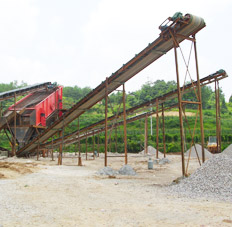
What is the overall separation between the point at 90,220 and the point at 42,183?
4927 mm

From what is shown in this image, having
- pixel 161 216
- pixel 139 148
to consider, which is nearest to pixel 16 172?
pixel 161 216

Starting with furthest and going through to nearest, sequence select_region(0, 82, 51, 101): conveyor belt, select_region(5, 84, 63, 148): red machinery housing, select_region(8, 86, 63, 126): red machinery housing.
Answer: select_region(8, 86, 63, 126): red machinery housing < select_region(5, 84, 63, 148): red machinery housing < select_region(0, 82, 51, 101): conveyor belt

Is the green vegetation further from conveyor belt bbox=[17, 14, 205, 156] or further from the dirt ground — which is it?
the dirt ground

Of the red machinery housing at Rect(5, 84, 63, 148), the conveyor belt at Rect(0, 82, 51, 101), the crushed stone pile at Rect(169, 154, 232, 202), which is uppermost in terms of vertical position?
the conveyor belt at Rect(0, 82, 51, 101)

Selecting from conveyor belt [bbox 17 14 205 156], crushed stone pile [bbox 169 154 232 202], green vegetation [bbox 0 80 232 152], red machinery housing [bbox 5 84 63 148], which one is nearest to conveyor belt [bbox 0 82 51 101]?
red machinery housing [bbox 5 84 63 148]

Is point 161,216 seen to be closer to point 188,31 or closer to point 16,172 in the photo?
point 188,31

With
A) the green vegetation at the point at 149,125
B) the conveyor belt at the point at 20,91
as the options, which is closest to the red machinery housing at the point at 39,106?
the conveyor belt at the point at 20,91

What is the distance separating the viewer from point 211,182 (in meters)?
7.37

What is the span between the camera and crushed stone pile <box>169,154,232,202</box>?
6755 millimetres

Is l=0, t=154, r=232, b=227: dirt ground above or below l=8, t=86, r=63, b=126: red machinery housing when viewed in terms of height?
below

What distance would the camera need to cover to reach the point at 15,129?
21.6m

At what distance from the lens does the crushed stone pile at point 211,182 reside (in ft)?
22.2

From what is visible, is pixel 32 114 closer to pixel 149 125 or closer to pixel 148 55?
pixel 148 55

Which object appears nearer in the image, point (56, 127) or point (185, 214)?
point (185, 214)
